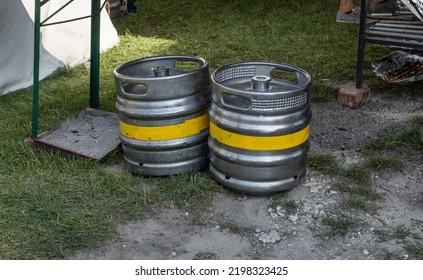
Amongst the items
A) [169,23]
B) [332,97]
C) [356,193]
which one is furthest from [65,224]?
[169,23]

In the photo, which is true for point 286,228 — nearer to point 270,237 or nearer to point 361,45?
point 270,237

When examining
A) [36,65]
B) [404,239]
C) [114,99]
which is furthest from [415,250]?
[114,99]

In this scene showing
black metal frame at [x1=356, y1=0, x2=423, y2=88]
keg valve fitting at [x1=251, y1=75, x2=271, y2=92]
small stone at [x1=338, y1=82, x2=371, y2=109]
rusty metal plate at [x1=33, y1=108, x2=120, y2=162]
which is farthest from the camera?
small stone at [x1=338, y1=82, x2=371, y2=109]

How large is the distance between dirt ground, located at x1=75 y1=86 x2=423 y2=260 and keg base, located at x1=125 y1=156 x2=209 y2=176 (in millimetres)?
319

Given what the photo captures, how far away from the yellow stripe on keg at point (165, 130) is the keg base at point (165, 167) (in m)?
0.18

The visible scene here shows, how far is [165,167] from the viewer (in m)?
4.34

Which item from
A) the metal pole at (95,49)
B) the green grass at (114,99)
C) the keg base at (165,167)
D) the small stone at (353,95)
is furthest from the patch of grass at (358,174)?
the metal pole at (95,49)

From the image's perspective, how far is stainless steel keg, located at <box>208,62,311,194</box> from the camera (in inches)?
154

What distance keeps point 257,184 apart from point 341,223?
0.55m

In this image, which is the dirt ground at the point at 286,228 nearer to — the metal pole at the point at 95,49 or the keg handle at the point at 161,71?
the keg handle at the point at 161,71

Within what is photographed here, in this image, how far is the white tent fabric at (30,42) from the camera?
6.31m

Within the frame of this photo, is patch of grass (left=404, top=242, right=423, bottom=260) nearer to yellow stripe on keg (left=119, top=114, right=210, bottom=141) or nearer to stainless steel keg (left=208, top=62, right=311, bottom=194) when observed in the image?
stainless steel keg (left=208, top=62, right=311, bottom=194)

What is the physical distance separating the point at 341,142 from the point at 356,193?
828 mm

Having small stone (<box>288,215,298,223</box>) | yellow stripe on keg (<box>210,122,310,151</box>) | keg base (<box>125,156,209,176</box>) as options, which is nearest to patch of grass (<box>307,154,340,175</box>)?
yellow stripe on keg (<box>210,122,310,151</box>)
